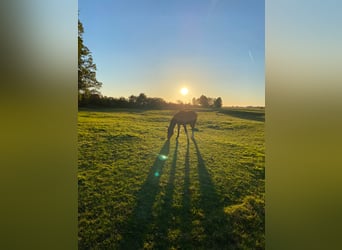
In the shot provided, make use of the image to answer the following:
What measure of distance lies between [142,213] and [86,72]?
1.82m

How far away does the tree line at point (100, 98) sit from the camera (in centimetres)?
273

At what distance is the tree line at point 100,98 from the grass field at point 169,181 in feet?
0.42

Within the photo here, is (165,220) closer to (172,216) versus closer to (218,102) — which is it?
(172,216)

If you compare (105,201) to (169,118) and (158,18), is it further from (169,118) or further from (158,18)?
(158,18)

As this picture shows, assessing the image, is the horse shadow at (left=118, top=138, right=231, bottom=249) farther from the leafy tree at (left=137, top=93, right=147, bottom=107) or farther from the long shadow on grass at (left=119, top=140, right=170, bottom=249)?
the leafy tree at (left=137, top=93, right=147, bottom=107)

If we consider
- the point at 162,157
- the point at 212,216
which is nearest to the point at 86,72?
the point at 162,157

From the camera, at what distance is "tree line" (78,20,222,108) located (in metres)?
2.73

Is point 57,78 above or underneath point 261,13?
underneath

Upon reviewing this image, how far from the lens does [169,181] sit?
2.51m

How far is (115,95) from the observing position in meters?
2.79

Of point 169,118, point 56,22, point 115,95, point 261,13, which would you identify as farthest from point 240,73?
point 56,22

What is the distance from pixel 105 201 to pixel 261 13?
8.06 feet

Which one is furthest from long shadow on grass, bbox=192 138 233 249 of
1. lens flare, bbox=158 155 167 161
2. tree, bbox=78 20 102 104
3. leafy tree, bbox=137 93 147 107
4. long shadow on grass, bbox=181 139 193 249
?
tree, bbox=78 20 102 104

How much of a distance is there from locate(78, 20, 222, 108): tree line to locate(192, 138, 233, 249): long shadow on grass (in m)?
0.78
